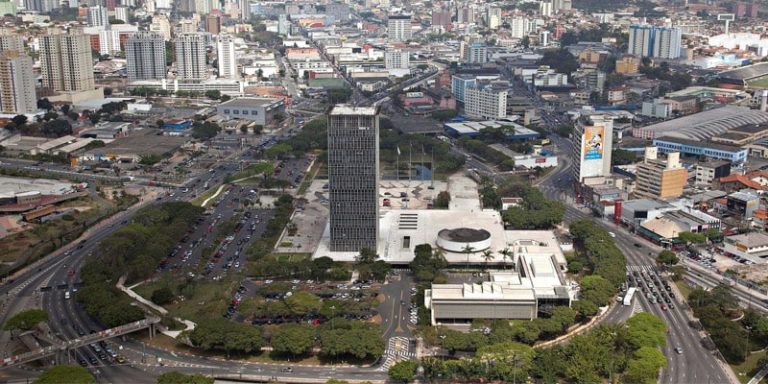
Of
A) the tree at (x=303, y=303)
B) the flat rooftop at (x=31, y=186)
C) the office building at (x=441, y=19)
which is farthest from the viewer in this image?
the office building at (x=441, y=19)

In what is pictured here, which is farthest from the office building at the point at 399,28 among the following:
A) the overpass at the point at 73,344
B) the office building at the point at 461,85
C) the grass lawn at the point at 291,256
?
the overpass at the point at 73,344

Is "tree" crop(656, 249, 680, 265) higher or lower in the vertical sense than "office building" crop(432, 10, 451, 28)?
lower

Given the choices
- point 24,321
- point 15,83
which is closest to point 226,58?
point 15,83

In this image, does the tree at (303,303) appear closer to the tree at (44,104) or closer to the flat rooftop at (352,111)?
the flat rooftop at (352,111)

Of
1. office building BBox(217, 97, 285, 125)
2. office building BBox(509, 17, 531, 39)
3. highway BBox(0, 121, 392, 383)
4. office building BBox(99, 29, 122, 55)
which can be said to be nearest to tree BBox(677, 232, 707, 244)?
highway BBox(0, 121, 392, 383)

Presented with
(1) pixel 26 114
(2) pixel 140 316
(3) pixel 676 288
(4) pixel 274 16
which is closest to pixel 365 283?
(2) pixel 140 316

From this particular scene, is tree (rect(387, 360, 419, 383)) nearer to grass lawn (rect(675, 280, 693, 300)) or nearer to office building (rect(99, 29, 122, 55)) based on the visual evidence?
grass lawn (rect(675, 280, 693, 300))
